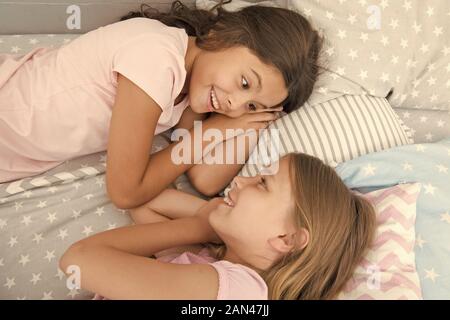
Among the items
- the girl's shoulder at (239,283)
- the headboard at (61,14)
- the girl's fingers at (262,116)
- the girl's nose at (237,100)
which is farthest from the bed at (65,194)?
the girl's shoulder at (239,283)

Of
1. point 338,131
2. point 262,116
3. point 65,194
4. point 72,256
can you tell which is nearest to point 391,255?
point 338,131

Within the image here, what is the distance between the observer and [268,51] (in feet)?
3.59

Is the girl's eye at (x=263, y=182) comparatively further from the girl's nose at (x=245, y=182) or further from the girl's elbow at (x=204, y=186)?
the girl's elbow at (x=204, y=186)

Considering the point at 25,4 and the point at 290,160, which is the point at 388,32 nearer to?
the point at 290,160

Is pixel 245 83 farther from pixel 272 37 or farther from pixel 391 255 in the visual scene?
pixel 391 255

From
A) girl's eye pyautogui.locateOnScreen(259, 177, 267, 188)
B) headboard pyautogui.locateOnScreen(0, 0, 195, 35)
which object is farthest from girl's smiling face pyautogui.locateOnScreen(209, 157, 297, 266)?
headboard pyautogui.locateOnScreen(0, 0, 195, 35)

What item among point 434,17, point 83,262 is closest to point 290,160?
point 83,262

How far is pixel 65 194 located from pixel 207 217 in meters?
0.34

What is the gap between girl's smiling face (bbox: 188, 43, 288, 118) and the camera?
42.5 inches

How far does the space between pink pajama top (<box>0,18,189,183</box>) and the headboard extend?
9.5 inches

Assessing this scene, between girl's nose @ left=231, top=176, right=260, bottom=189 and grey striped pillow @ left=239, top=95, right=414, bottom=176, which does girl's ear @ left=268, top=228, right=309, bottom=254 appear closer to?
girl's nose @ left=231, top=176, right=260, bottom=189

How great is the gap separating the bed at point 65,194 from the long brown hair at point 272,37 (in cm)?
7
